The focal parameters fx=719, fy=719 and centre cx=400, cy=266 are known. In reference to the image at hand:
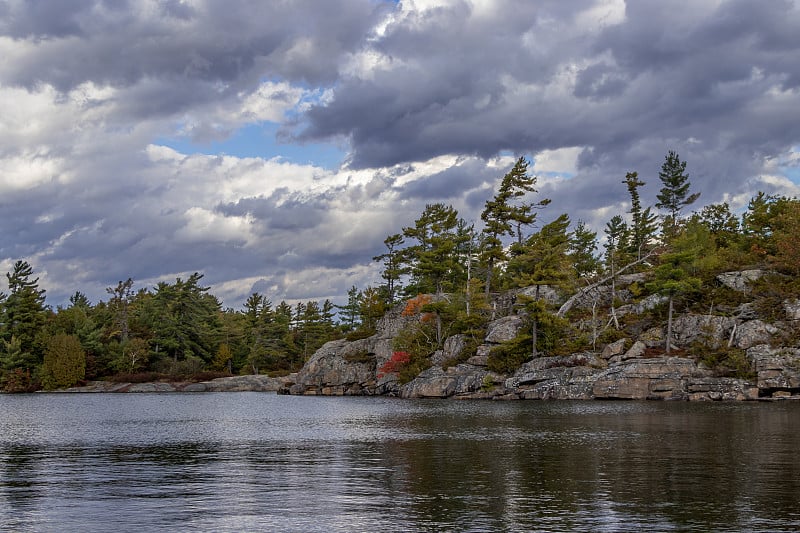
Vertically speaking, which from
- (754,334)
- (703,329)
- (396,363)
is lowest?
(396,363)

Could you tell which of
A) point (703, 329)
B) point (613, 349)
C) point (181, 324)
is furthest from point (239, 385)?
point (703, 329)

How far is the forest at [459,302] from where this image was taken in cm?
9519

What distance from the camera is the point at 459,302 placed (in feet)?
365

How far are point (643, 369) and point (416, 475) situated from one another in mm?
58224

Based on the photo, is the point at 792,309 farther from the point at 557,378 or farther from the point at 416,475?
the point at 416,475

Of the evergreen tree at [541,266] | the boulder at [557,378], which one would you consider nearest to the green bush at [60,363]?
the evergreen tree at [541,266]

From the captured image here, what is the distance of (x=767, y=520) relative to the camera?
68.2 feet

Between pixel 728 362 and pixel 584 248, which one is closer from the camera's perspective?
pixel 728 362

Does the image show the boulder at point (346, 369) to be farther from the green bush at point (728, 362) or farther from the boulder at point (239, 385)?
the green bush at point (728, 362)

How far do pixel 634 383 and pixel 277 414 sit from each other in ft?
131

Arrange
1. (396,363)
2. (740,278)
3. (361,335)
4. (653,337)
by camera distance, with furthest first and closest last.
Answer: (361,335) → (396,363) → (740,278) → (653,337)

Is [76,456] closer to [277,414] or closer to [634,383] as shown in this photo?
[277,414]

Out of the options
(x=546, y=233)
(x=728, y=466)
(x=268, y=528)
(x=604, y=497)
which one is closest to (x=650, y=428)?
(x=728, y=466)

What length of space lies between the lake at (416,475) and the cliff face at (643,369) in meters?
20.5
